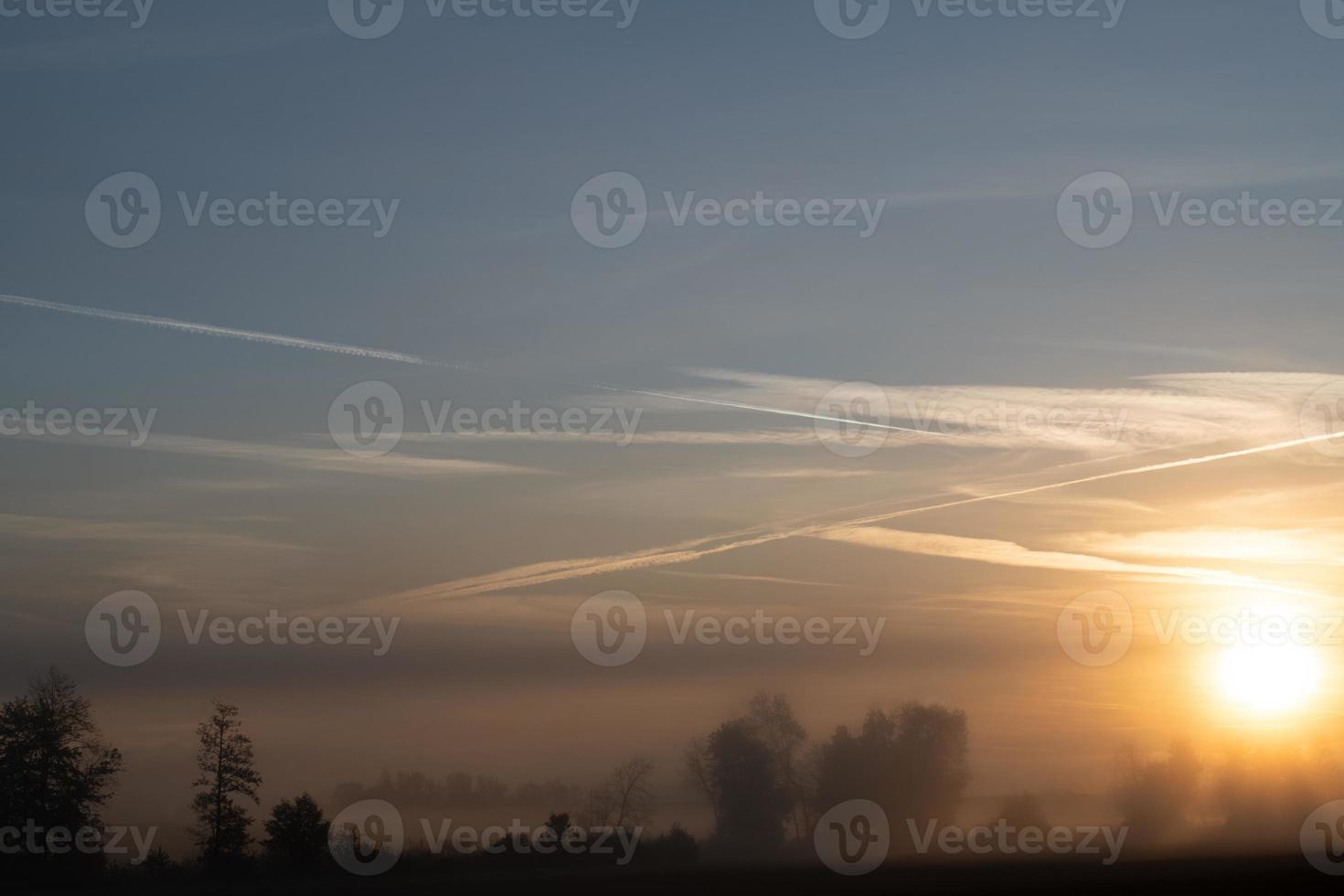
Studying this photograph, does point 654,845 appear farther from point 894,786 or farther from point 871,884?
point 894,786

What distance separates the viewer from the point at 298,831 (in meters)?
75.2

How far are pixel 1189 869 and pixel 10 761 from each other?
75.0 metres

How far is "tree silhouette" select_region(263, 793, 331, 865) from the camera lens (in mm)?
74125

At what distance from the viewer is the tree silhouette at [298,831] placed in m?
74.1

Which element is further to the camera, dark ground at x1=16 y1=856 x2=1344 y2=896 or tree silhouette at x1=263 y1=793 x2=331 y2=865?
tree silhouette at x1=263 y1=793 x2=331 y2=865

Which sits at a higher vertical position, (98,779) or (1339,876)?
(98,779)

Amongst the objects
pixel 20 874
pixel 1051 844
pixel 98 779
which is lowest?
pixel 1051 844

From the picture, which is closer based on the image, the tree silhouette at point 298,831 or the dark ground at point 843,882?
the dark ground at point 843,882

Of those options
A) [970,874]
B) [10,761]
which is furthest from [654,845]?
[10,761]

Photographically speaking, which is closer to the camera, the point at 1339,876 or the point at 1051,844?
the point at 1339,876

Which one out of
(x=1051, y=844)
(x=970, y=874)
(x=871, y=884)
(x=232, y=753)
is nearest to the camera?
(x=871, y=884)

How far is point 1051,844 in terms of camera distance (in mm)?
99500

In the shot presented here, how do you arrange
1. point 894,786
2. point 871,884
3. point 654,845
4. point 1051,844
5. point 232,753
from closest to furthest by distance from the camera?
point 871,884 < point 232,753 < point 654,845 < point 1051,844 < point 894,786

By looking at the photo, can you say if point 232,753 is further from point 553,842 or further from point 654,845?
point 654,845
